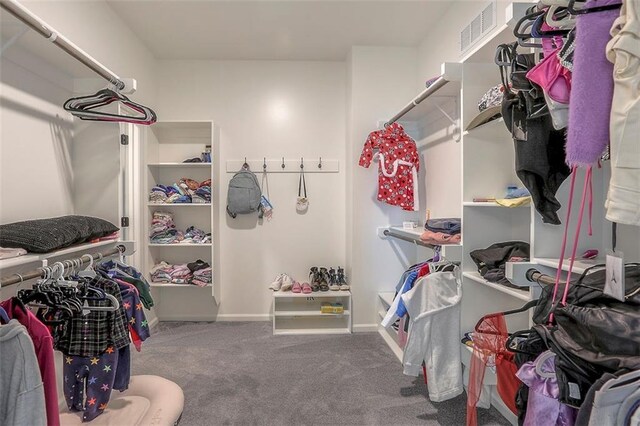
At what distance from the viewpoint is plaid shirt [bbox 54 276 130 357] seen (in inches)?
60.2

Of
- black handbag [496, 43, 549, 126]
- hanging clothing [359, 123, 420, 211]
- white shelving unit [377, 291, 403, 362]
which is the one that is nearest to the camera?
black handbag [496, 43, 549, 126]

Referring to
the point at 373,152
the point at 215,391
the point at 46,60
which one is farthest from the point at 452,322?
the point at 46,60

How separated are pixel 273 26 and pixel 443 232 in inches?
91.3

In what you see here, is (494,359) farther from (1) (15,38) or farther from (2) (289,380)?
(1) (15,38)

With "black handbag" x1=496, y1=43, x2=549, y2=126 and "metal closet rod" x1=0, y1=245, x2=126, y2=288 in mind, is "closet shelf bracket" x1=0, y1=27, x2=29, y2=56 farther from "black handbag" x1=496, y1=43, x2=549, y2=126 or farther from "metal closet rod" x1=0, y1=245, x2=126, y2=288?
"black handbag" x1=496, y1=43, x2=549, y2=126

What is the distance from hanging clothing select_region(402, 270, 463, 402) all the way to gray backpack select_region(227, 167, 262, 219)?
2108 millimetres

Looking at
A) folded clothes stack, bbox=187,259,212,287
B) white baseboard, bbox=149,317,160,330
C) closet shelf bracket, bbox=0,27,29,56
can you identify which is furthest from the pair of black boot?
closet shelf bracket, bbox=0,27,29,56

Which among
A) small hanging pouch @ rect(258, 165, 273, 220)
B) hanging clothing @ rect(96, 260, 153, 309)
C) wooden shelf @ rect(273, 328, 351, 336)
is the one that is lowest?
wooden shelf @ rect(273, 328, 351, 336)

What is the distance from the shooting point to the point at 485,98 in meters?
1.72

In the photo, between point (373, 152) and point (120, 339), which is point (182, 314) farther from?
point (373, 152)

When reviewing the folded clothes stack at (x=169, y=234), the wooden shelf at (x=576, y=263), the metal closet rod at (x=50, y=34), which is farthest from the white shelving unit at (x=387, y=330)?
the metal closet rod at (x=50, y=34)

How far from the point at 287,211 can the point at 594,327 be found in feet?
9.99

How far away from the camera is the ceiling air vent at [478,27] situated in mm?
2139

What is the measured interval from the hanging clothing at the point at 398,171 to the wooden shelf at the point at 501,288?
124 centimetres
